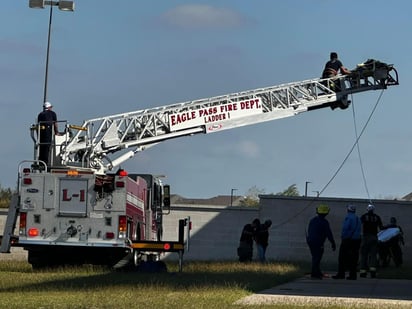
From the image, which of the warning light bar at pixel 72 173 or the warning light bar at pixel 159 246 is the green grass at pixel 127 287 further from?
the warning light bar at pixel 72 173

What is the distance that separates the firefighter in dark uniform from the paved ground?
22.0 ft

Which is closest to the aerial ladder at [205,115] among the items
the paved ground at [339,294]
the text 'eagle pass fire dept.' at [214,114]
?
the text 'eagle pass fire dept.' at [214,114]

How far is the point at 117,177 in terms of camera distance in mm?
23391

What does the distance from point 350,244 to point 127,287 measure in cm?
681

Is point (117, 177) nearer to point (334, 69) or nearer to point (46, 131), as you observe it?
point (46, 131)

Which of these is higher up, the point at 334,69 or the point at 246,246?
the point at 334,69

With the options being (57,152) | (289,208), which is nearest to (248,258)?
(289,208)

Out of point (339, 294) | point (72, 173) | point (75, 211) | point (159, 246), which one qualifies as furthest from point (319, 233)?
point (72, 173)

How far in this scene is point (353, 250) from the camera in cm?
2312

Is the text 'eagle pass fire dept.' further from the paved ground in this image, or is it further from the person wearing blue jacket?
the paved ground

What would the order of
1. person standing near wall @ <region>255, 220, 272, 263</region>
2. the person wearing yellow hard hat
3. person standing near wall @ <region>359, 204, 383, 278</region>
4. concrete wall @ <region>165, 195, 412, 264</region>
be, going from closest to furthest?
1. the person wearing yellow hard hat
2. person standing near wall @ <region>359, 204, 383, 278</region>
3. person standing near wall @ <region>255, 220, 272, 263</region>
4. concrete wall @ <region>165, 195, 412, 264</region>

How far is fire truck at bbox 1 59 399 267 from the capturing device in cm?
2338

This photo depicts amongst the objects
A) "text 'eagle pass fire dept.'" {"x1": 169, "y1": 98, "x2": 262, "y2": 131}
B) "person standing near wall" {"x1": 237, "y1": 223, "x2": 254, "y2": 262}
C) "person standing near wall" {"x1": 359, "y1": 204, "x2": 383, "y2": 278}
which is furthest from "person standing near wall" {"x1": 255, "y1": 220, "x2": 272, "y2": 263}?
"person standing near wall" {"x1": 359, "y1": 204, "x2": 383, "y2": 278}

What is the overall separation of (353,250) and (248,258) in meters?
9.26
